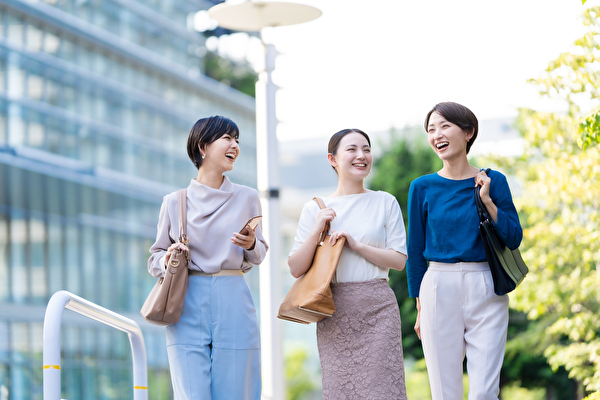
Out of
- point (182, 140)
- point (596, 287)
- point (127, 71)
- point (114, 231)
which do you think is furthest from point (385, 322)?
point (182, 140)

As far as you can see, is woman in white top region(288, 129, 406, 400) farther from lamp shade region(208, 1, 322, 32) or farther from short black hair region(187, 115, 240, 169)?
lamp shade region(208, 1, 322, 32)

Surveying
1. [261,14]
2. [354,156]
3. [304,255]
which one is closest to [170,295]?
[304,255]

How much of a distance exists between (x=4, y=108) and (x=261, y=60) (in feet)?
25.3

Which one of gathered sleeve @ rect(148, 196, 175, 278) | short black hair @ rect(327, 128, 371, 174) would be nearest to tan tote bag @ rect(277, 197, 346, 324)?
short black hair @ rect(327, 128, 371, 174)

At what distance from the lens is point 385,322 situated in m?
4.21

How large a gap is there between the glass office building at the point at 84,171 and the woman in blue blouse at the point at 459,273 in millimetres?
9665

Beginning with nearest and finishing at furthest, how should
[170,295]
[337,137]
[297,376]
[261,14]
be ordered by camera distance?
[170,295] < [337,137] < [261,14] < [297,376]

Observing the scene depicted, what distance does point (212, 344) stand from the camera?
4152 millimetres

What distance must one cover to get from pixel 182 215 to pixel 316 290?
849 mm

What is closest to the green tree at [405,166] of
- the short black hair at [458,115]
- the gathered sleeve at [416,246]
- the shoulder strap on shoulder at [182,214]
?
the gathered sleeve at [416,246]

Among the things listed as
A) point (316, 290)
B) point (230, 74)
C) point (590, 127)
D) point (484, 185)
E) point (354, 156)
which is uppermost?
point (230, 74)

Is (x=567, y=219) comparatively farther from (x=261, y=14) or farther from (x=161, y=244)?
(x=161, y=244)

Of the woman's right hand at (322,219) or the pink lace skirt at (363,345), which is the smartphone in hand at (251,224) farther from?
the pink lace skirt at (363,345)

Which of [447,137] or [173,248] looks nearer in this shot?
[173,248]
